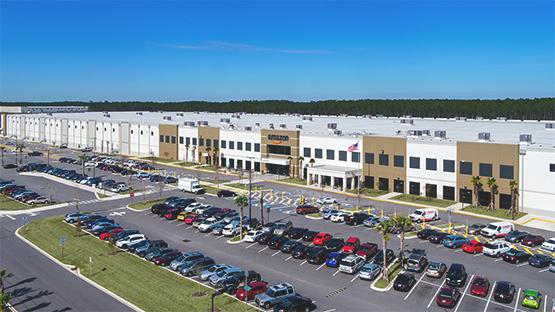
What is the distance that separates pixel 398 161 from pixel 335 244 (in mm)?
32144

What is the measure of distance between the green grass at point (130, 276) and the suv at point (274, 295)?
1.46m

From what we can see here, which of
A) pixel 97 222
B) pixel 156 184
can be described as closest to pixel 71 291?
pixel 97 222

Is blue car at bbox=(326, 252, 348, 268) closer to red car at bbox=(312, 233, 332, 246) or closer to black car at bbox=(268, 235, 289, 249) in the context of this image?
red car at bbox=(312, 233, 332, 246)

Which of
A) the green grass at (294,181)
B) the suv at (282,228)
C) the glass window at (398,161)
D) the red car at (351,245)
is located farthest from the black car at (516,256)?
the green grass at (294,181)

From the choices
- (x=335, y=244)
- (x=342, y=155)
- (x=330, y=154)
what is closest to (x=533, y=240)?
(x=335, y=244)

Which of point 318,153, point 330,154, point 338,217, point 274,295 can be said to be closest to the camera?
point 274,295

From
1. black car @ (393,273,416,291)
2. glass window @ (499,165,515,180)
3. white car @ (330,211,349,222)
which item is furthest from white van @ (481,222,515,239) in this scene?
black car @ (393,273,416,291)

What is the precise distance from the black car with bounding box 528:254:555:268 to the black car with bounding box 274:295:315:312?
22750 mm

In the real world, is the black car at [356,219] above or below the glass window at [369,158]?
below

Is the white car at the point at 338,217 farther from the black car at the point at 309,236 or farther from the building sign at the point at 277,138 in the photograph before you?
the building sign at the point at 277,138

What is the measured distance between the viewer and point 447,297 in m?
32.9

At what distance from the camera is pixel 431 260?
42.8m

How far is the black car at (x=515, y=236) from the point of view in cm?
4850

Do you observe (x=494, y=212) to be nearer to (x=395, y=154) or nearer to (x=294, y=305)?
(x=395, y=154)
